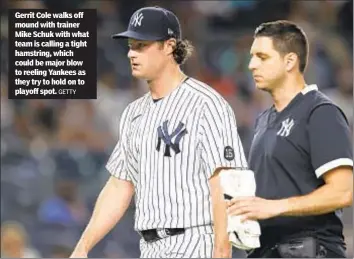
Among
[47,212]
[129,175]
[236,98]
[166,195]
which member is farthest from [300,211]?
[236,98]

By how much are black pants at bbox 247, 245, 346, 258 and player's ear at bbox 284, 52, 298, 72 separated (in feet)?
1.87

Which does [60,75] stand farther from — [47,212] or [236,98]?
[236,98]

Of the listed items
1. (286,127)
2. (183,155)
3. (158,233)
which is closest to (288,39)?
(286,127)

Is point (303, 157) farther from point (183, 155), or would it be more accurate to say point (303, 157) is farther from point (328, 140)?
point (183, 155)

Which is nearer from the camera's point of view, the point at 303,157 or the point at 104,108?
the point at 303,157

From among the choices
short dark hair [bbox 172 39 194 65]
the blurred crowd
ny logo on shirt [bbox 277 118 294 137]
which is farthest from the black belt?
the blurred crowd

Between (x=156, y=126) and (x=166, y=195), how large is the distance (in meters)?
0.23

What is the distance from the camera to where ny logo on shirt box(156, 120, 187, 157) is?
3.39 metres

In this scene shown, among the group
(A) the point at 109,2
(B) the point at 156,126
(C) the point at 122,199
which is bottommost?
(C) the point at 122,199

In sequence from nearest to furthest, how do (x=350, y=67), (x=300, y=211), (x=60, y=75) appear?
(x=300, y=211)
(x=60, y=75)
(x=350, y=67)

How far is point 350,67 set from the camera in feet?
26.4

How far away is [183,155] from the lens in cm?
A: 338

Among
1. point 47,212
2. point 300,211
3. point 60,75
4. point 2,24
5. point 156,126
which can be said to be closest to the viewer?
point 300,211

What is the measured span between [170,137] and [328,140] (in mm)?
490
